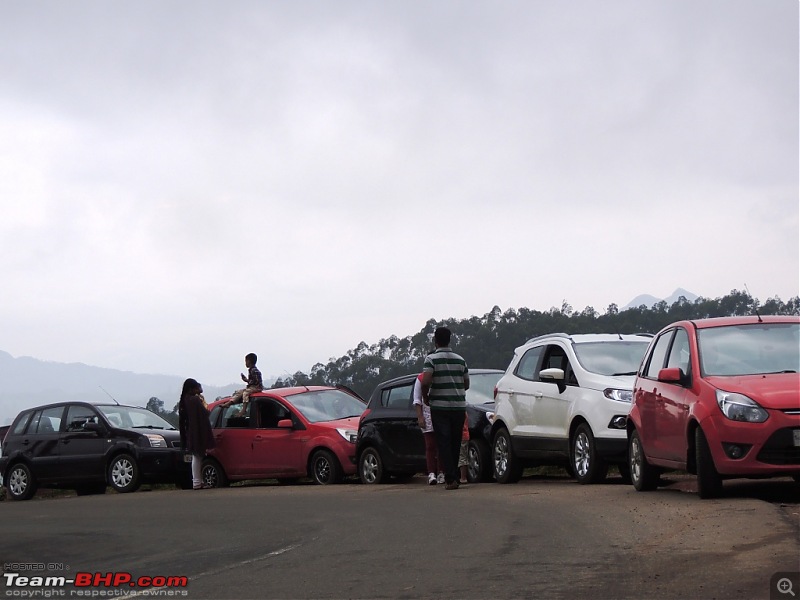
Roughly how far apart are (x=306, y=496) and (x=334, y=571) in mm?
7646

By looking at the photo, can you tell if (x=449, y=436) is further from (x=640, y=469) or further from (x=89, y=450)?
(x=89, y=450)

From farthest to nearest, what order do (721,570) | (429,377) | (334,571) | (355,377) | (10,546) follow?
(355,377) < (429,377) < (10,546) < (334,571) < (721,570)

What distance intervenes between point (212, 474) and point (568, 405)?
7980 mm

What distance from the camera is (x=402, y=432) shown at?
18.5 meters

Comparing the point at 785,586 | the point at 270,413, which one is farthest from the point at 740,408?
the point at 270,413

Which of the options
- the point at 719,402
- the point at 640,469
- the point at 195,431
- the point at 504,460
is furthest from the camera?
the point at 195,431

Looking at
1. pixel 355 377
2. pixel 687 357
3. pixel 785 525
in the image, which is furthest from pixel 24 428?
pixel 355 377

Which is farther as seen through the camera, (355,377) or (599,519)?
(355,377)

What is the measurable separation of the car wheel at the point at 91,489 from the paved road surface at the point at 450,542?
23.6ft

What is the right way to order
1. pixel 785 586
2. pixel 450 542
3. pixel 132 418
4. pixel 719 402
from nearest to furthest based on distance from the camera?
pixel 785 586 → pixel 450 542 → pixel 719 402 → pixel 132 418

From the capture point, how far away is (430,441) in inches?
667

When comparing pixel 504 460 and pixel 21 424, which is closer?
pixel 504 460

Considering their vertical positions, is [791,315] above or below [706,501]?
above

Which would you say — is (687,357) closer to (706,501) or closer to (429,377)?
(706,501)
